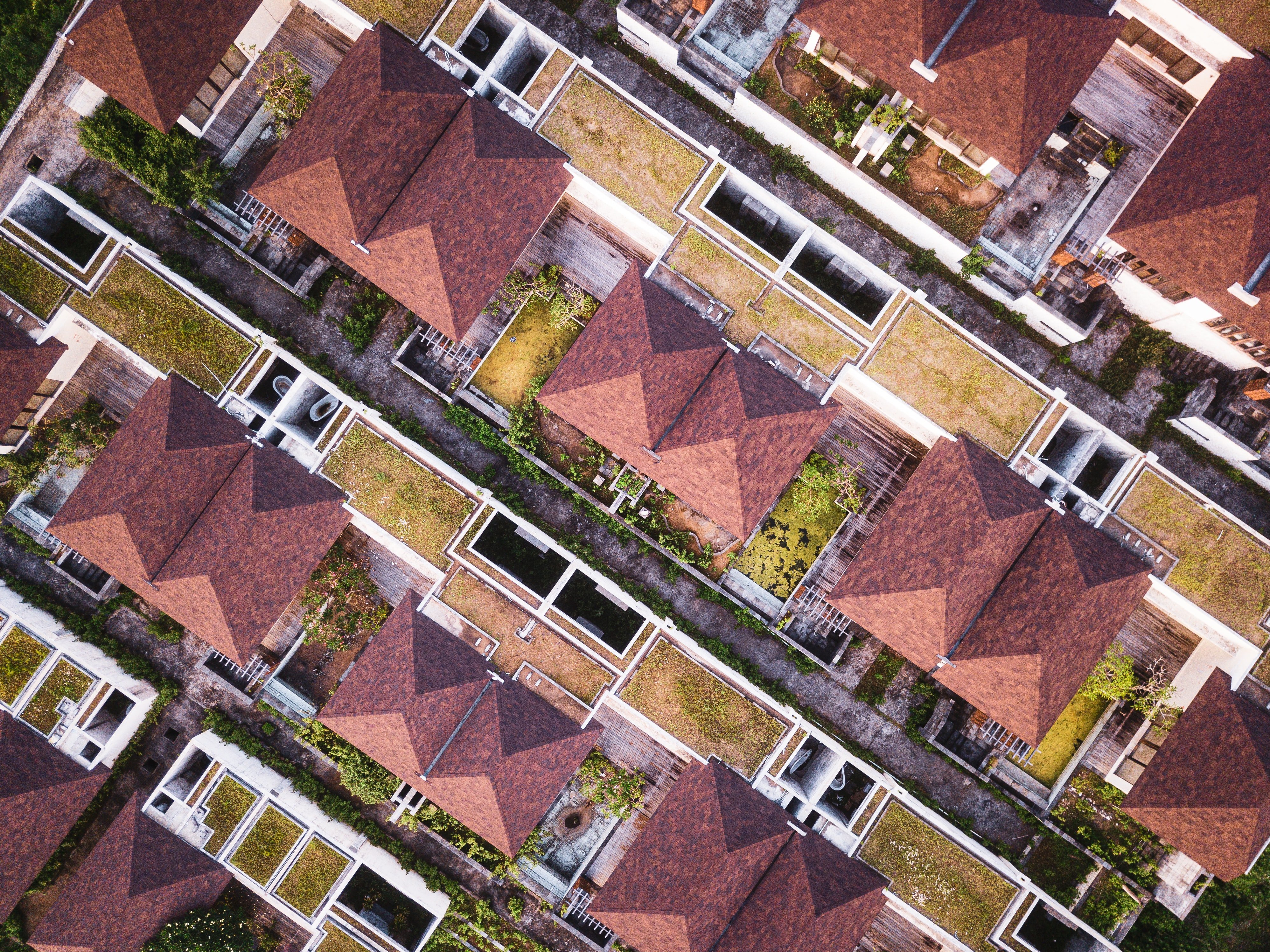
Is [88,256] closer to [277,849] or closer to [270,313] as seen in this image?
[270,313]

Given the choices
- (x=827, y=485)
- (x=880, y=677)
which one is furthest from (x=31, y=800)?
(x=880, y=677)

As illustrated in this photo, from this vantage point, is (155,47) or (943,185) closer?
(155,47)

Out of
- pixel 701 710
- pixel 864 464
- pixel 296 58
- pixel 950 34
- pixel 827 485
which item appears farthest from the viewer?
pixel 864 464

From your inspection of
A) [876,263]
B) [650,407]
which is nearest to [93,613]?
[650,407]

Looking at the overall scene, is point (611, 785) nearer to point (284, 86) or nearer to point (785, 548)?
point (785, 548)

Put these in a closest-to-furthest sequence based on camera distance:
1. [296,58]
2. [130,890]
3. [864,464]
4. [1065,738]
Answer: [130,890] < [296,58] < [864,464] < [1065,738]

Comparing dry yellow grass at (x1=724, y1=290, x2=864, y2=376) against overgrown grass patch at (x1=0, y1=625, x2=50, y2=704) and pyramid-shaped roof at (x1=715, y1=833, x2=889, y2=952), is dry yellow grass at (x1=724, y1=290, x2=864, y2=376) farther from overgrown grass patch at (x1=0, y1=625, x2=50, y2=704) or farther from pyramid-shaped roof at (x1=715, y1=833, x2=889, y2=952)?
overgrown grass patch at (x1=0, y1=625, x2=50, y2=704)

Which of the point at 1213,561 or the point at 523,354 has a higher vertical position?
the point at 1213,561

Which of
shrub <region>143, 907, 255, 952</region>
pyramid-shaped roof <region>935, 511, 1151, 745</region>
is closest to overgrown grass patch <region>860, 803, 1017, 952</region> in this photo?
pyramid-shaped roof <region>935, 511, 1151, 745</region>
